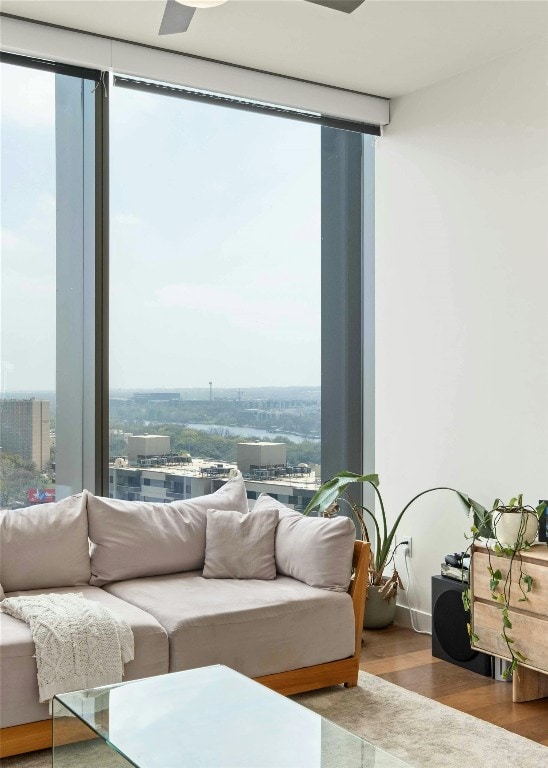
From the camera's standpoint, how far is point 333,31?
404cm

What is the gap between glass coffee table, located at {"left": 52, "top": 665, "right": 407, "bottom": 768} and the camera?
7.77 ft

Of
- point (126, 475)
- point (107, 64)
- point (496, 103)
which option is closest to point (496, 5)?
point (496, 103)

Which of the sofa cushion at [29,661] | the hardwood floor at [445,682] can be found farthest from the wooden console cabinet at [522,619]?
the sofa cushion at [29,661]

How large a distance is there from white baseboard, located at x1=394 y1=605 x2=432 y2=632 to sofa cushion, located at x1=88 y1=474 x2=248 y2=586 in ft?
4.46

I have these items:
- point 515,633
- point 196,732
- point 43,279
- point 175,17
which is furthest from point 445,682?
point 175,17

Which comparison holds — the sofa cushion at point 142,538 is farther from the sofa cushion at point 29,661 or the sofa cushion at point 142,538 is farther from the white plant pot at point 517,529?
the white plant pot at point 517,529

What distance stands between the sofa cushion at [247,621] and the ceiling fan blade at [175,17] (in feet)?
7.36

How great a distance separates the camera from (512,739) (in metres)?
3.25

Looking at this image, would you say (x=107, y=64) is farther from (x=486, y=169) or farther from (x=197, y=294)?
(x=486, y=169)

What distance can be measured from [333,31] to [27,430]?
240 centimetres

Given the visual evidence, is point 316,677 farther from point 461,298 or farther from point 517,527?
point 461,298

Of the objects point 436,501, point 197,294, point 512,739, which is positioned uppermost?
point 197,294

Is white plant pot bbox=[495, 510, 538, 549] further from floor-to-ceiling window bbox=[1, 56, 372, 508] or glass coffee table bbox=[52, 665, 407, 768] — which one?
floor-to-ceiling window bbox=[1, 56, 372, 508]

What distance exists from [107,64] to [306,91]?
3.70 ft
